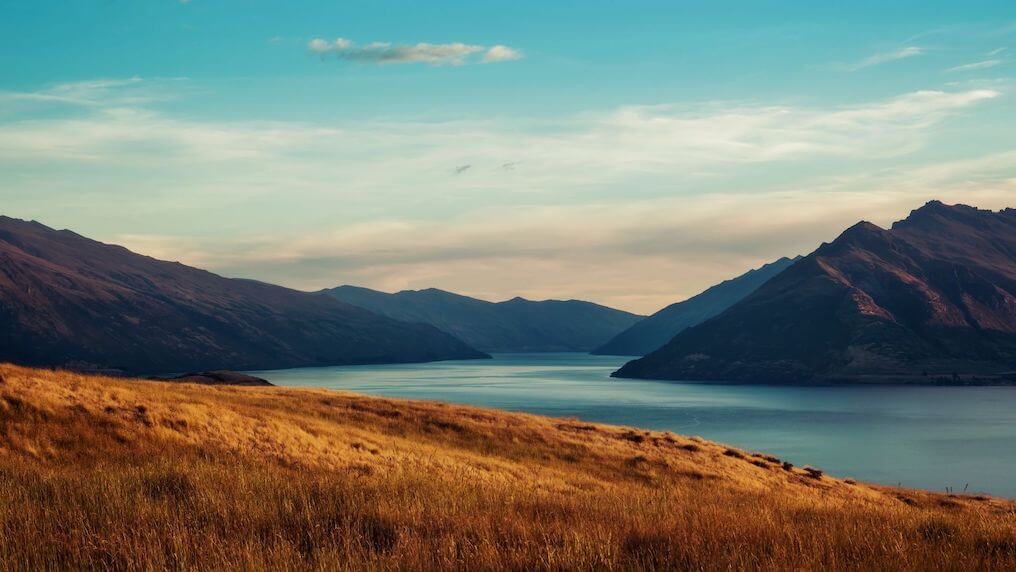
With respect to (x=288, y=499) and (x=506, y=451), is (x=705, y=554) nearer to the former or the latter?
(x=288, y=499)

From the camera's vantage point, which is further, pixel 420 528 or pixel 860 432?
pixel 860 432

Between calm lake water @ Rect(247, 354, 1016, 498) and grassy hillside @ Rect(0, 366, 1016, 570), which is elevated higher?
grassy hillside @ Rect(0, 366, 1016, 570)

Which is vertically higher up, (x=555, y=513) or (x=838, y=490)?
(x=555, y=513)

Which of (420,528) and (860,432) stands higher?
(420,528)

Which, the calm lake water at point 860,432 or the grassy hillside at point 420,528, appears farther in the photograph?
the calm lake water at point 860,432

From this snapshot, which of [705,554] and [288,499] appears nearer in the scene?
[705,554]

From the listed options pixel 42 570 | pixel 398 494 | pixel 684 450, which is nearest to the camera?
pixel 42 570

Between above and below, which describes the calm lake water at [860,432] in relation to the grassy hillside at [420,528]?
below

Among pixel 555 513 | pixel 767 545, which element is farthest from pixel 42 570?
pixel 767 545

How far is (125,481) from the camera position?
1393 cm

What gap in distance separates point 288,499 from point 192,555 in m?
3.01

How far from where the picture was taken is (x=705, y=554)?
9492 mm

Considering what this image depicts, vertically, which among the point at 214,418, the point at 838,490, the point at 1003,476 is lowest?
the point at 1003,476

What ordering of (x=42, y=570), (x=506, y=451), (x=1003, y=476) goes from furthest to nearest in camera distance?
(x=1003, y=476) → (x=506, y=451) → (x=42, y=570)
